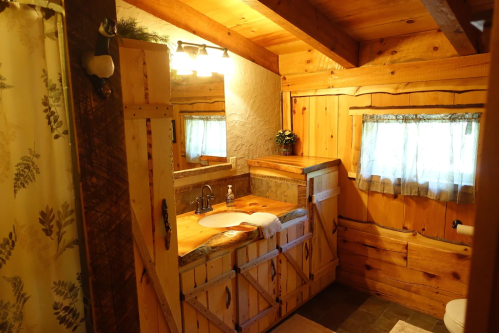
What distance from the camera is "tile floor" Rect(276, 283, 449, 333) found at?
262 cm

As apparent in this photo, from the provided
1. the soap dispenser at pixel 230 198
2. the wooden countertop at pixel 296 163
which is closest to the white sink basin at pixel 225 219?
the soap dispenser at pixel 230 198

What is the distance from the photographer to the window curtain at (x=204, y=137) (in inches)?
102

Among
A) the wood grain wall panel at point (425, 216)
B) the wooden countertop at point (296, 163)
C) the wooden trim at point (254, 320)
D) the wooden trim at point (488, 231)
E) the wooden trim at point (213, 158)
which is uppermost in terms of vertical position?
the wooden trim at point (488, 231)

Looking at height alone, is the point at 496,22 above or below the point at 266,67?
below

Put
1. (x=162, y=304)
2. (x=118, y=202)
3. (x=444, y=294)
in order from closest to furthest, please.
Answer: (x=118, y=202) < (x=162, y=304) < (x=444, y=294)

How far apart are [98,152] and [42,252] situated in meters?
0.45

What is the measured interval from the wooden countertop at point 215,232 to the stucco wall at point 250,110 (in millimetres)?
456

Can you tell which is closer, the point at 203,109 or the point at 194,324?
the point at 194,324

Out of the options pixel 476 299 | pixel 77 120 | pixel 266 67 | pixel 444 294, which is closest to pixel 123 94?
pixel 77 120

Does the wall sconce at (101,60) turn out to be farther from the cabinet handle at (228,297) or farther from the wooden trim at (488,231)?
the cabinet handle at (228,297)

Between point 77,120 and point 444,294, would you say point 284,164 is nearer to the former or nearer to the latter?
point 444,294

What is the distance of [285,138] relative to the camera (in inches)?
126

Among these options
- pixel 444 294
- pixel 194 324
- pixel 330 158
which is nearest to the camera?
pixel 194 324

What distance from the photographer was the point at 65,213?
1366 mm
